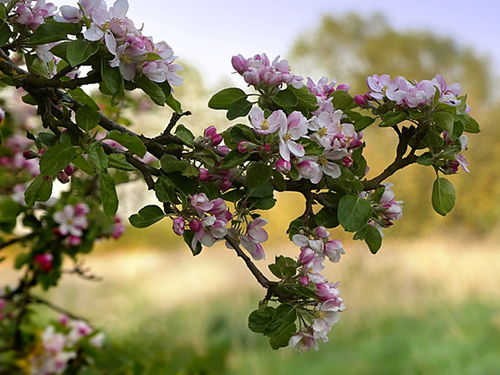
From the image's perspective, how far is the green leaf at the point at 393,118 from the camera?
3.04 ft

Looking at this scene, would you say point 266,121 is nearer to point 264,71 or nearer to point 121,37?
point 264,71

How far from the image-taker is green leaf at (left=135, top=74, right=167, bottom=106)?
88cm

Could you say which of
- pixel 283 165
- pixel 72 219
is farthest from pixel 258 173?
pixel 72 219

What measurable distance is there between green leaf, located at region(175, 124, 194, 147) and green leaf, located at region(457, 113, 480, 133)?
0.37 meters

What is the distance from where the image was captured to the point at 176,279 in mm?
7457

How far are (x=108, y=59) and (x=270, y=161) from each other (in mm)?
240

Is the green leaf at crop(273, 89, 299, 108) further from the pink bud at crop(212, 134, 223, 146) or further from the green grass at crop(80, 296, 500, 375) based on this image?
the green grass at crop(80, 296, 500, 375)

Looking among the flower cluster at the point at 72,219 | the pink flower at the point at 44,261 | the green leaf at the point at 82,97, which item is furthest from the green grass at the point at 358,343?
the green leaf at the point at 82,97

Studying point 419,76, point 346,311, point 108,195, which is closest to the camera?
point 108,195

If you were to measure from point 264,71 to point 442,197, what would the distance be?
30cm

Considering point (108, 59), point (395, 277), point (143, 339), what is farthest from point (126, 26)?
point (395, 277)

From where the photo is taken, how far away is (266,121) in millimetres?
856

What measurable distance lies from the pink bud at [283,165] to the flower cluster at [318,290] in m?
0.11

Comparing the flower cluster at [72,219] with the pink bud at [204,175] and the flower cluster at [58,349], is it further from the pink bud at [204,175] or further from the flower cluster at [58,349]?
the pink bud at [204,175]
